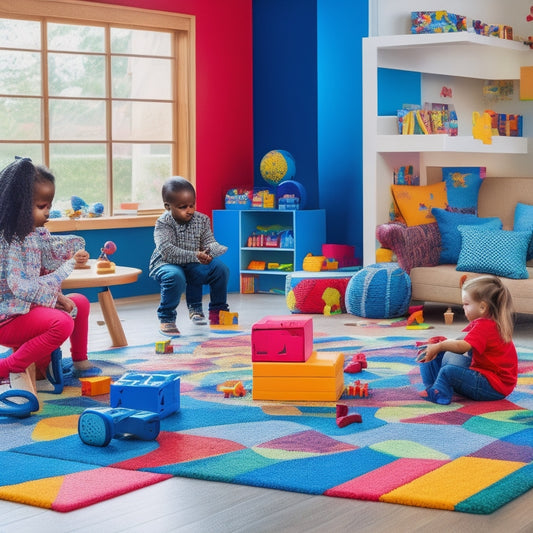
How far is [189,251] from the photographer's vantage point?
20.0ft

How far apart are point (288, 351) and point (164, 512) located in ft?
4.55

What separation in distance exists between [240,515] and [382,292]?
146 inches

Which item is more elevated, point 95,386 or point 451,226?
point 451,226

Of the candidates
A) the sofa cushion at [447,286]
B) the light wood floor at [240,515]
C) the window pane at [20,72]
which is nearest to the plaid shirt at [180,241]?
the sofa cushion at [447,286]

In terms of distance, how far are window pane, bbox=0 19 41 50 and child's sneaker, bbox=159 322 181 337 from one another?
2.35m

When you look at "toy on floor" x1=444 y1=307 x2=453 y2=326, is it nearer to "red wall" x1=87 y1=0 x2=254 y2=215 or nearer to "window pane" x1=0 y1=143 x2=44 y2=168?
"red wall" x1=87 y1=0 x2=254 y2=215

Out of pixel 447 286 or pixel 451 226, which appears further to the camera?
Answer: pixel 451 226

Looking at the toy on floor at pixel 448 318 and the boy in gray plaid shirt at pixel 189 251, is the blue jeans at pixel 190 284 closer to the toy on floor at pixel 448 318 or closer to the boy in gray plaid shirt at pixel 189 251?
the boy in gray plaid shirt at pixel 189 251

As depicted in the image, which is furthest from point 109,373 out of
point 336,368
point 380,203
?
point 380,203

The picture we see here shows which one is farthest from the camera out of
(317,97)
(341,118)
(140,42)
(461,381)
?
(317,97)

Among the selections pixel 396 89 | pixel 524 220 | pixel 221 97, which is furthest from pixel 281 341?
pixel 221 97

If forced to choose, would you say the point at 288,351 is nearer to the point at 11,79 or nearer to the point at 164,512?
the point at 164,512

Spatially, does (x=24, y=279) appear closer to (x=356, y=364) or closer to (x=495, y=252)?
(x=356, y=364)

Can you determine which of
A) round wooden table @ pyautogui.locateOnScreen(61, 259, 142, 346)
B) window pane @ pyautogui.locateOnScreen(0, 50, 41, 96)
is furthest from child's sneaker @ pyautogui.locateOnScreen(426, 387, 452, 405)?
window pane @ pyautogui.locateOnScreen(0, 50, 41, 96)
